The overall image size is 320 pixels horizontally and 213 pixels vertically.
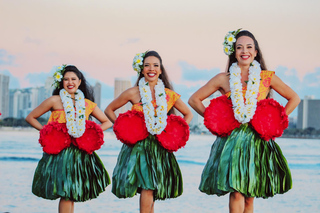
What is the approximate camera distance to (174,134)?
4.48 m

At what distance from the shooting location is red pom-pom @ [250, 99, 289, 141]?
4.09m

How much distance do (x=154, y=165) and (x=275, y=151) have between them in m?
0.96

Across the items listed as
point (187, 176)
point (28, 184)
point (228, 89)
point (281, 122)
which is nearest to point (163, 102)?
point (228, 89)

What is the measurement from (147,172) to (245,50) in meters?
1.21

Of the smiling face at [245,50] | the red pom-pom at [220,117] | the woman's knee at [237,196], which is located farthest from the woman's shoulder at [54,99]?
the woman's knee at [237,196]

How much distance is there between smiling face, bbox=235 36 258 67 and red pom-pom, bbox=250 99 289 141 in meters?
0.33

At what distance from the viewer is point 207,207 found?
734 cm

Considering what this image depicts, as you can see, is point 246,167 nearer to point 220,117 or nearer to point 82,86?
point 220,117

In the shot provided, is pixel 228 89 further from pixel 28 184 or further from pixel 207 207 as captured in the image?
pixel 28 184

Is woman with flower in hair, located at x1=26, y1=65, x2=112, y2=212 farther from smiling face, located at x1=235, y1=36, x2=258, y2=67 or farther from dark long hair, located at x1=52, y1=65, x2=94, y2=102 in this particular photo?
smiling face, located at x1=235, y1=36, x2=258, y2=67

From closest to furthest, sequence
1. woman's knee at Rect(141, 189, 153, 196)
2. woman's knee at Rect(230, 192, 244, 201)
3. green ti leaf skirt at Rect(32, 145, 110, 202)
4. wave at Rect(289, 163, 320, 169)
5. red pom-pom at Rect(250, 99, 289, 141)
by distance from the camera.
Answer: woman's knee at Rect(230, 192, 244, 201), red pom-pom at Rect(250, 99, 289, 141), woman's knee at Rect(141, 189, 153, 196), green ti leaf skirt at Rect(32, 145, 110, 202), wave at Rect(289, 163, 320, 169)

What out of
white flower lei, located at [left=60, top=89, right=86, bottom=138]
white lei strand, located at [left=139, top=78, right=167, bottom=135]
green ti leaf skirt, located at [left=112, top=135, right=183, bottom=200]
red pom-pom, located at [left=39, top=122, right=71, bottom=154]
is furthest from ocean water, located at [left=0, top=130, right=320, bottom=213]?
white lei strand, located at [left=139, top=78, right=167, bottom=135]

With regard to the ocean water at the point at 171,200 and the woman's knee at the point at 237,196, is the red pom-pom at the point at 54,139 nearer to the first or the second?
the woman's knee at the point at 237,196

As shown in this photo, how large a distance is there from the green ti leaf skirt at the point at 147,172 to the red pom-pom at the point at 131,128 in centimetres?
6
